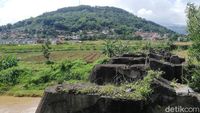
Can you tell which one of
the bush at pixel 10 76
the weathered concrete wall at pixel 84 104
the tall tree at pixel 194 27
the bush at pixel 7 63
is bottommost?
the bush at pixel 10 76

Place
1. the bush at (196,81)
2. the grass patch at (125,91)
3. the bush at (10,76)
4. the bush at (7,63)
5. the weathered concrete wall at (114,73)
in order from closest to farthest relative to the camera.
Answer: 1. the grass patch at (125,91)
2. the bush at (196,81)
3. the weathered concrete wall at (114,73)
4. the bush at (10,76)
5. the bush at (7,63)

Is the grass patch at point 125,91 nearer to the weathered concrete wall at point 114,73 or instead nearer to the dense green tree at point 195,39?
the dense green tree at point 195,39

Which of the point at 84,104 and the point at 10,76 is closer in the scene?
the point at 84,104

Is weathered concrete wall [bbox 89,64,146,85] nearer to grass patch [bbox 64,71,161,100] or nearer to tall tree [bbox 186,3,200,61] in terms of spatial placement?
tall tree [bbox 186,3,200,61]

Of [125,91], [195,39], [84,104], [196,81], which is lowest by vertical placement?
[84,104]

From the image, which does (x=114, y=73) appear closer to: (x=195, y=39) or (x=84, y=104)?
(x=195, y=39)

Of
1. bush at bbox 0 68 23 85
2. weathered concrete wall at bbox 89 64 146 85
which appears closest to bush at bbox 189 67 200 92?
weathered concrete wall at bbox 89 64 146 85

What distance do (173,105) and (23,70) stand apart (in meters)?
36.2

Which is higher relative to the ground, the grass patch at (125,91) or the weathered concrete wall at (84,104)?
the grass patch at (125,91)

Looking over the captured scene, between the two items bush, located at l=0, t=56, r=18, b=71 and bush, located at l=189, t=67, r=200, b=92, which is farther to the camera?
bush, located at l=0, t=56, r=18, b=71

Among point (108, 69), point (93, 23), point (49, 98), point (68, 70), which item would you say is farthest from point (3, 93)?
point (93, 23)

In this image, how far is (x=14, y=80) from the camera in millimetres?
43125

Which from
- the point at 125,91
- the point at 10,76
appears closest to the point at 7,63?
the point at 10,76

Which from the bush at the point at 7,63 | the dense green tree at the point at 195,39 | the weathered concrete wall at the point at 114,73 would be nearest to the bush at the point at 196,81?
the dense green tree at the point at 195,39
